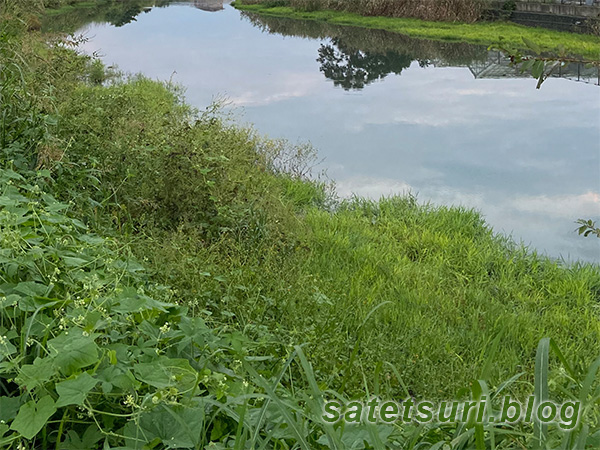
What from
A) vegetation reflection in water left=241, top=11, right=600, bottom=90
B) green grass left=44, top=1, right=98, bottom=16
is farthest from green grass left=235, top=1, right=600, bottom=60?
green grass left=44, top=1, right=98, bottom=16

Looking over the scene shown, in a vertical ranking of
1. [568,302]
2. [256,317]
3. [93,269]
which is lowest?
[568,302]

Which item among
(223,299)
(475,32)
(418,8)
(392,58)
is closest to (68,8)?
(418,8)

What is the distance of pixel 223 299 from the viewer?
11.4ft

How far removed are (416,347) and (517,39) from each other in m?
16.9

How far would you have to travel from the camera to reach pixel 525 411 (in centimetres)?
194

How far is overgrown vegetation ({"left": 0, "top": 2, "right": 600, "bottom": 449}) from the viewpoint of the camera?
1.73m

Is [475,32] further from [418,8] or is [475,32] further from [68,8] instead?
[68,8]

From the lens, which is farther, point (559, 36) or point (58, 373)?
point (559, 36)

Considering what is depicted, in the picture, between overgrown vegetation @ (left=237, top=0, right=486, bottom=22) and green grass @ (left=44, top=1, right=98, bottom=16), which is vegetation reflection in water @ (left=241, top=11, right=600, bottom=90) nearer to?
overgrown vegetation @ (left=237, top=0, right=486, bottom=22)

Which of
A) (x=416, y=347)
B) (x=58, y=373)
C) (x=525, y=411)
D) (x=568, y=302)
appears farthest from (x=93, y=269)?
(x=568, y=302)

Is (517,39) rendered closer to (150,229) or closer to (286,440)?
(150,229)

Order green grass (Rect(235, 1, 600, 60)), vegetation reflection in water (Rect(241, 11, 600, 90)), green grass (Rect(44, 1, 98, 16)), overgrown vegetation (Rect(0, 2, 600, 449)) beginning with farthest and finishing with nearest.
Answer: green grass (Rect(44, 1, 98, 16)) → green grass (Rect(235, 1, 600, 60)) → vegetation reflection in water (Rect(241, 11, 600, 90)) → overgrown vegetation (Rect(0, 2, 600, 449))

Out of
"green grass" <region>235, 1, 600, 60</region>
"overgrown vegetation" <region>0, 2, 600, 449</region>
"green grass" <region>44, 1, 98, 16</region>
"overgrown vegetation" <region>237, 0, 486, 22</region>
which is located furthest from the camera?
"green grass" <region>44, 1, 98, 16</region>

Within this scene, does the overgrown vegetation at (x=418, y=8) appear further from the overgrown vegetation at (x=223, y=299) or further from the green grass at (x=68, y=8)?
the overgrown vegetation at (x=223, y=299)
